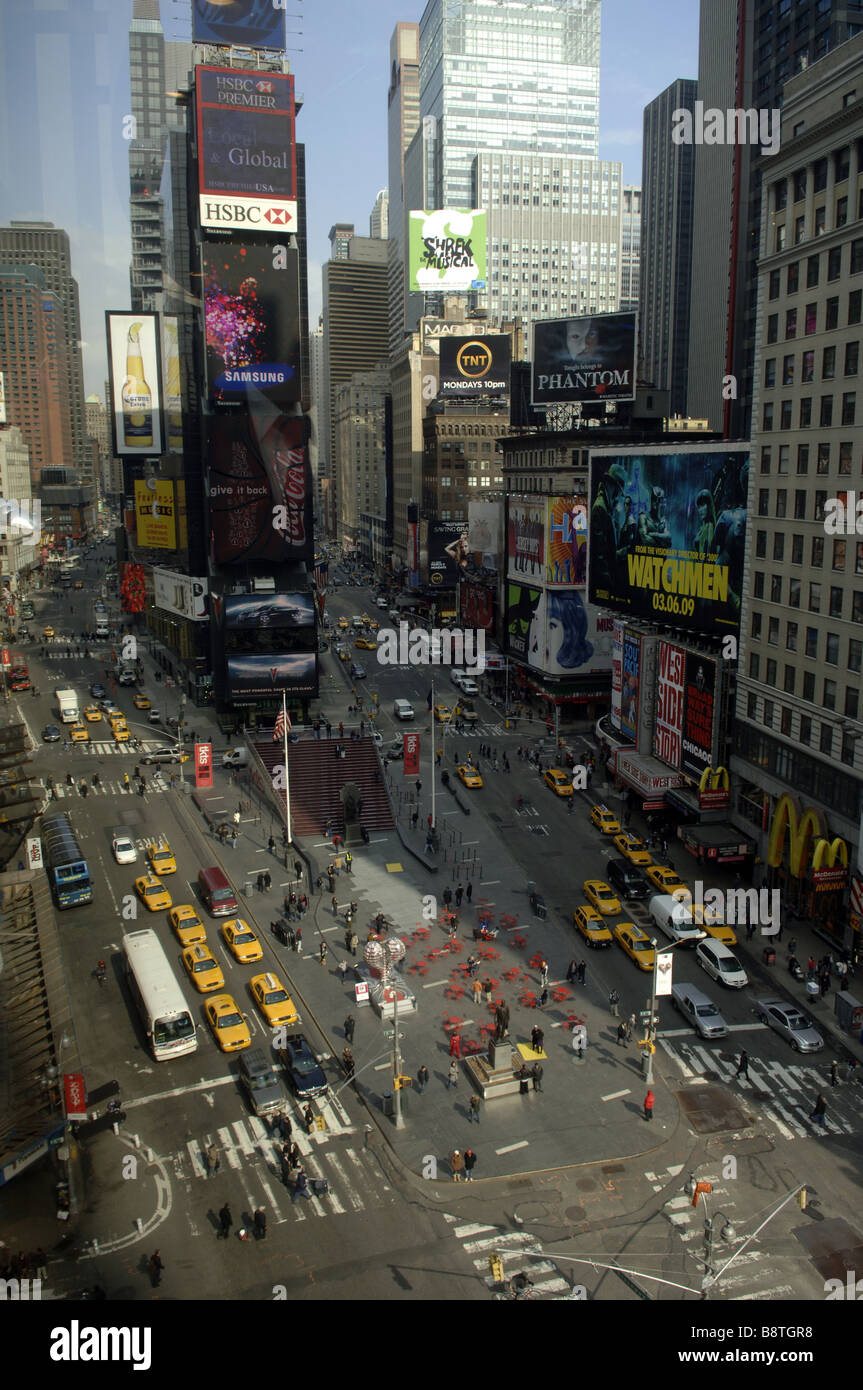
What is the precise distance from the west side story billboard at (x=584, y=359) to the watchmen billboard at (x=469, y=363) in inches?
1874

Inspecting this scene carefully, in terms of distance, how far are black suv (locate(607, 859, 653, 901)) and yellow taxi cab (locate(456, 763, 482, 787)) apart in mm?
16716

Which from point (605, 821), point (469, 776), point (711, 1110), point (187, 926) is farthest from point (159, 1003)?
point (469, 776)

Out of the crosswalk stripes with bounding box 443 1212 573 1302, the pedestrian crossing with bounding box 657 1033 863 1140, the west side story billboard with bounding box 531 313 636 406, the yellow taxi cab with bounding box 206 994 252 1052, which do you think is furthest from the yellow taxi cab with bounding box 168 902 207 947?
the west side story billboard with bounding box 531 313 636 406

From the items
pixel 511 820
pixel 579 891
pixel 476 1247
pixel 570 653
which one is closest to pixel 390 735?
pixel 570 653

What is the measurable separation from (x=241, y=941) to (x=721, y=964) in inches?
789

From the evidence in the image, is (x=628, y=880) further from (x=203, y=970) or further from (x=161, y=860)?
(x=161, y=860)

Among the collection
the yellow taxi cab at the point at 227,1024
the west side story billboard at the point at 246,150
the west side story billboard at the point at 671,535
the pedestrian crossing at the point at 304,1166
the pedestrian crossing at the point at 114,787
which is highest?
the west side story billboard at the point at 246,150

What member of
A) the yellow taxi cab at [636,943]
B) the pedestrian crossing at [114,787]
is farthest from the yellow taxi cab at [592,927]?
the pedestrian crossing at [114,787]

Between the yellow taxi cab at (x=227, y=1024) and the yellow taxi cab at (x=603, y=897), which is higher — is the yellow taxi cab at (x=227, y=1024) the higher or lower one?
the lower one

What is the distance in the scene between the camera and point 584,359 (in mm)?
82938

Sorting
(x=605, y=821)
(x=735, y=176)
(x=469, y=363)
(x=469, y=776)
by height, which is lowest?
(x=605, y=821)

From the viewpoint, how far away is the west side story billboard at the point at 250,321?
76.6 metres

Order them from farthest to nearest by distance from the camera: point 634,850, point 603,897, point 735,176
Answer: point 735,176
point 634,850
point 603,897

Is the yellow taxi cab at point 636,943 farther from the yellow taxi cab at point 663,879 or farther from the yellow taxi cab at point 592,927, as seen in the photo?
the yellow taxi cab at point 663,879
